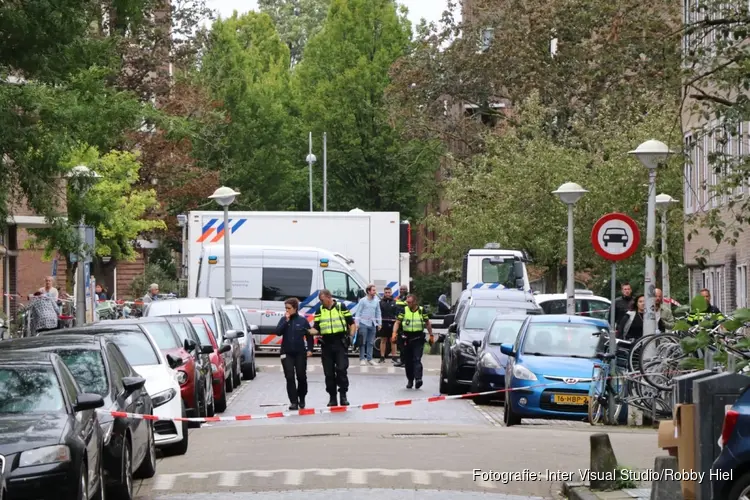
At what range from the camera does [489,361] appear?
81.3ft

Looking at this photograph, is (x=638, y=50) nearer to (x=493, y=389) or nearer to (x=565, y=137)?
(x=493, y=389)

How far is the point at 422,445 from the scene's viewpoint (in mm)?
17891

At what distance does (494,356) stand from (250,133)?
53014 millimetres

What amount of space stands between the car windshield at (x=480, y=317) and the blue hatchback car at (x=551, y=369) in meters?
6.13

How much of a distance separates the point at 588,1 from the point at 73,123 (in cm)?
634

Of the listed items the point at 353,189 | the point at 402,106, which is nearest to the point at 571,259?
the point at 402,106

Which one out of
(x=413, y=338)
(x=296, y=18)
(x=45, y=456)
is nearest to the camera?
(x=45, y=456)

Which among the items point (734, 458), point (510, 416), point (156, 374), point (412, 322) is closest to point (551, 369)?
point (510, 416)

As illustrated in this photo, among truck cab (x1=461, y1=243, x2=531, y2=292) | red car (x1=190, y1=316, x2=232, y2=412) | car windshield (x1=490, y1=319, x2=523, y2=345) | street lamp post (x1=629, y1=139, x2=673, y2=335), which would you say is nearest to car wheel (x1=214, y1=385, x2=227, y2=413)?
red car (x1=190, y1=316, x2=232, y2=412)

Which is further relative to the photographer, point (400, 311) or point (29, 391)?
point (400, 311)

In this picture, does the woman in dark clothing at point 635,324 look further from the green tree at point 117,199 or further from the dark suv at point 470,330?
the green tree at point 117,199

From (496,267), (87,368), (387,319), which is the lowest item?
(387,319)

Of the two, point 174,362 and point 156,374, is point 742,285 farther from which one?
point 156,374

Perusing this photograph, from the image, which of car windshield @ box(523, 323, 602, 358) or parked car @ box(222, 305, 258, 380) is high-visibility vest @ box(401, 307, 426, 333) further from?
car windshield @ box(523, 323, 602, 358)
